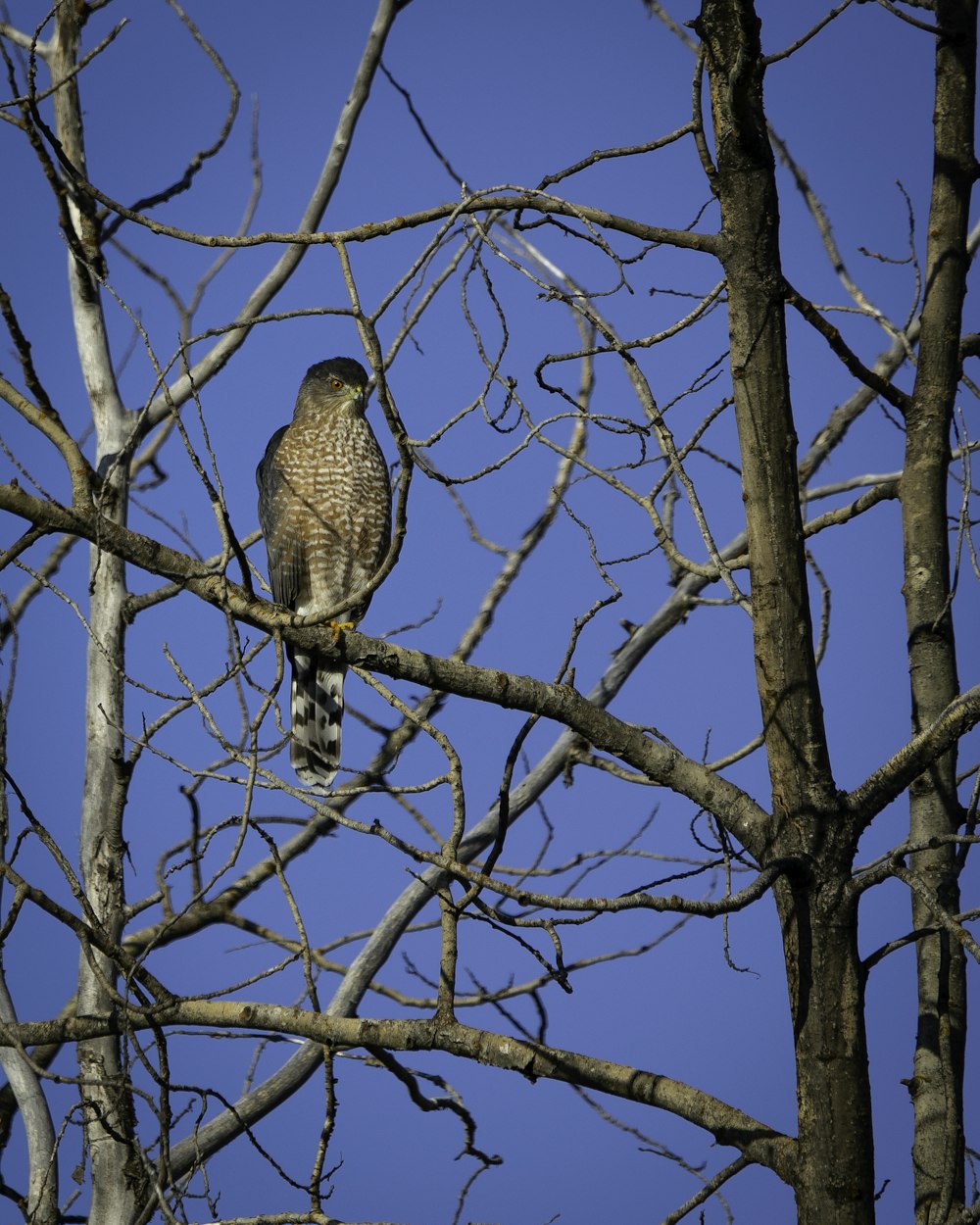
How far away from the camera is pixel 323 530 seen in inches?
191

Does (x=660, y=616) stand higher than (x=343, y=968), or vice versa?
(x=660, y=616)

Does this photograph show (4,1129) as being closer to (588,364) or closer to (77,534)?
(77,534)

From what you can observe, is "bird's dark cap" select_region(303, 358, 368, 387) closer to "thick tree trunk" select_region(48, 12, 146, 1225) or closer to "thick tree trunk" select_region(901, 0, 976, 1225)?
"thick tree trunk" select_region(48, 12, 146, 1225)

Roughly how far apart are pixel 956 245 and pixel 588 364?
2.26m

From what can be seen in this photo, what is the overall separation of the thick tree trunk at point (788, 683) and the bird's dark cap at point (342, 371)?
8.30 feet

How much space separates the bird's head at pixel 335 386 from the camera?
5.01 metres

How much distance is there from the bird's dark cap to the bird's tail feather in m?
1.09

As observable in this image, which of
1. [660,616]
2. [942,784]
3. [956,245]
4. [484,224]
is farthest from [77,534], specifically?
[660,616]

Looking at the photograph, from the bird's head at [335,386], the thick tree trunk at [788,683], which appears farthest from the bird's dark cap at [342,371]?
the thick tree trunk at [788,683]

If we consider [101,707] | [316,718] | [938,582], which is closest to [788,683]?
[938,582]

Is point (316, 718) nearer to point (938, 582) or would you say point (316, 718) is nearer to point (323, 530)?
point (323, 530)

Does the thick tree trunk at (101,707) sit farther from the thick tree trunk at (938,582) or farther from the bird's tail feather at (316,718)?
the thick tree trunk at (938,582)

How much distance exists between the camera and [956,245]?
3.48 meters

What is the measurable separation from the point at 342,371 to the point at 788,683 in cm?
289
